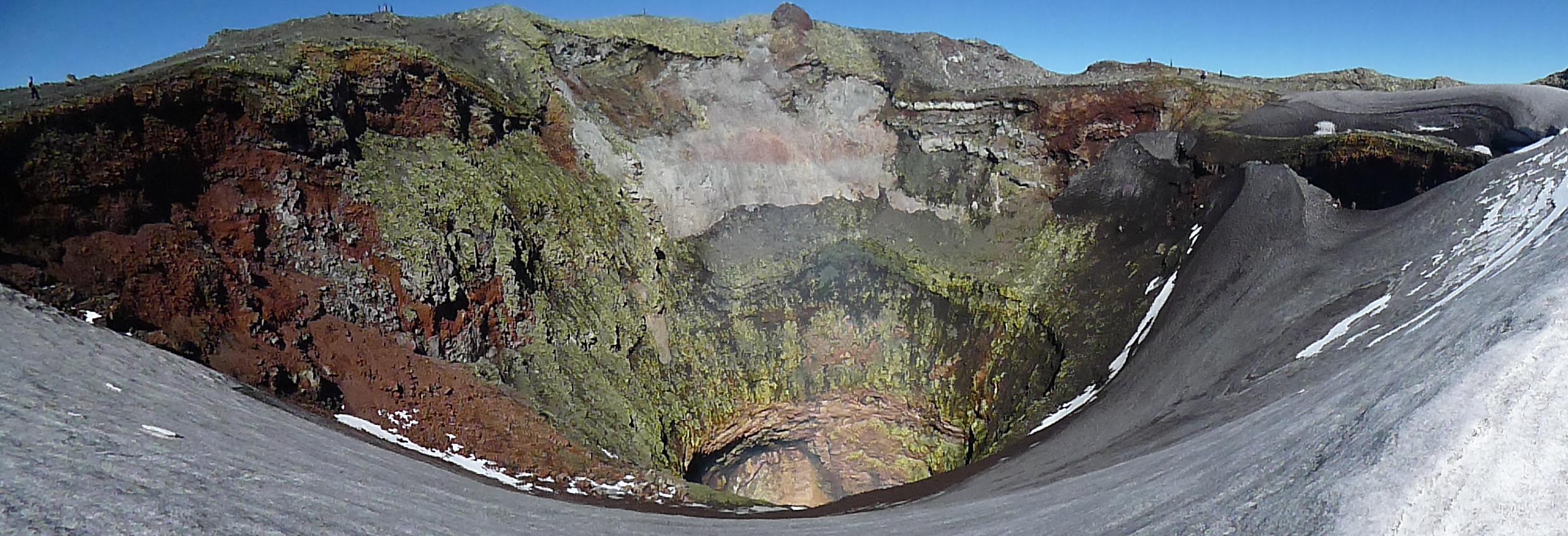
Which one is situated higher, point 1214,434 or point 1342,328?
point 1342,328

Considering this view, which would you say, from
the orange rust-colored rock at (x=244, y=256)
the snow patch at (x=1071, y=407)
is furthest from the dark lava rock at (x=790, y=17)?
the snow patch at (x=1071, y=407)

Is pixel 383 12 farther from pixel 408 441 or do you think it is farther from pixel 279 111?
pixel 408 441

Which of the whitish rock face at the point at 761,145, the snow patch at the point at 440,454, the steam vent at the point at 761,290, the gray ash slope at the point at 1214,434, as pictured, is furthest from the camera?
the whitish rock face at the point at 761,145

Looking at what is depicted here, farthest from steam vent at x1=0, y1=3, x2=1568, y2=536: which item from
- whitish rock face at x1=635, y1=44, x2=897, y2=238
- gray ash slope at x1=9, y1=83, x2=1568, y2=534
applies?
whitish rock face at x1=635, y1=44, x2=897, y2=238

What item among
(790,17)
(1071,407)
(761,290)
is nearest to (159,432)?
(1071,407)

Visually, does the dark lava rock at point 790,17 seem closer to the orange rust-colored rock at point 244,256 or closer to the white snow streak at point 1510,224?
the orange rust-colored rock at point 244,256

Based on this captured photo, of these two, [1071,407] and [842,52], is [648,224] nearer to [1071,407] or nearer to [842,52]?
[842,52]
